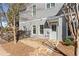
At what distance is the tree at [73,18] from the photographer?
4.07 meters

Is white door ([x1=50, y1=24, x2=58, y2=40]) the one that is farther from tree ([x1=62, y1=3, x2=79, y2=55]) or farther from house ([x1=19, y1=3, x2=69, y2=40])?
tree ([x1=62, y1=3, x2=79, y2=55])

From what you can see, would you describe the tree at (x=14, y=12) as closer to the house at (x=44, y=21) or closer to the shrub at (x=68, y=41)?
the house at (x=44, y=21)

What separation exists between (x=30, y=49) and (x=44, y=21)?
1.53 feet

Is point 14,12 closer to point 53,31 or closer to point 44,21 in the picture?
point 44,21

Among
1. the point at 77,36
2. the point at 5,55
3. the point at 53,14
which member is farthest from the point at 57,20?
the point at 5,55

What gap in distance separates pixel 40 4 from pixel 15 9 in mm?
381

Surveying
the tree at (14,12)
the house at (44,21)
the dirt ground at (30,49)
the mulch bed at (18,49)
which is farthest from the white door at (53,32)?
the tree at (14,12)

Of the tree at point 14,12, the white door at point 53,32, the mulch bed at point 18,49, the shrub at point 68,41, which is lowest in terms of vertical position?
the mulch bed at point 18,49

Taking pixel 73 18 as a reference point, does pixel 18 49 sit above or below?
below

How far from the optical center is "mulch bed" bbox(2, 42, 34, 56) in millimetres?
4121

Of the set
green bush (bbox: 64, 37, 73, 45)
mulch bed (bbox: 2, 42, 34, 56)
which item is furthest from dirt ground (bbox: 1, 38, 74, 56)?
green bush (bbox: 64, 37, 73, 45)

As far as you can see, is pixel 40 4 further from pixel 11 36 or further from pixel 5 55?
pixel 5 55

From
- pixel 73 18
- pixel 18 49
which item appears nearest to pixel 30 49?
pixel 18 49

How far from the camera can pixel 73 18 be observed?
407 cm
